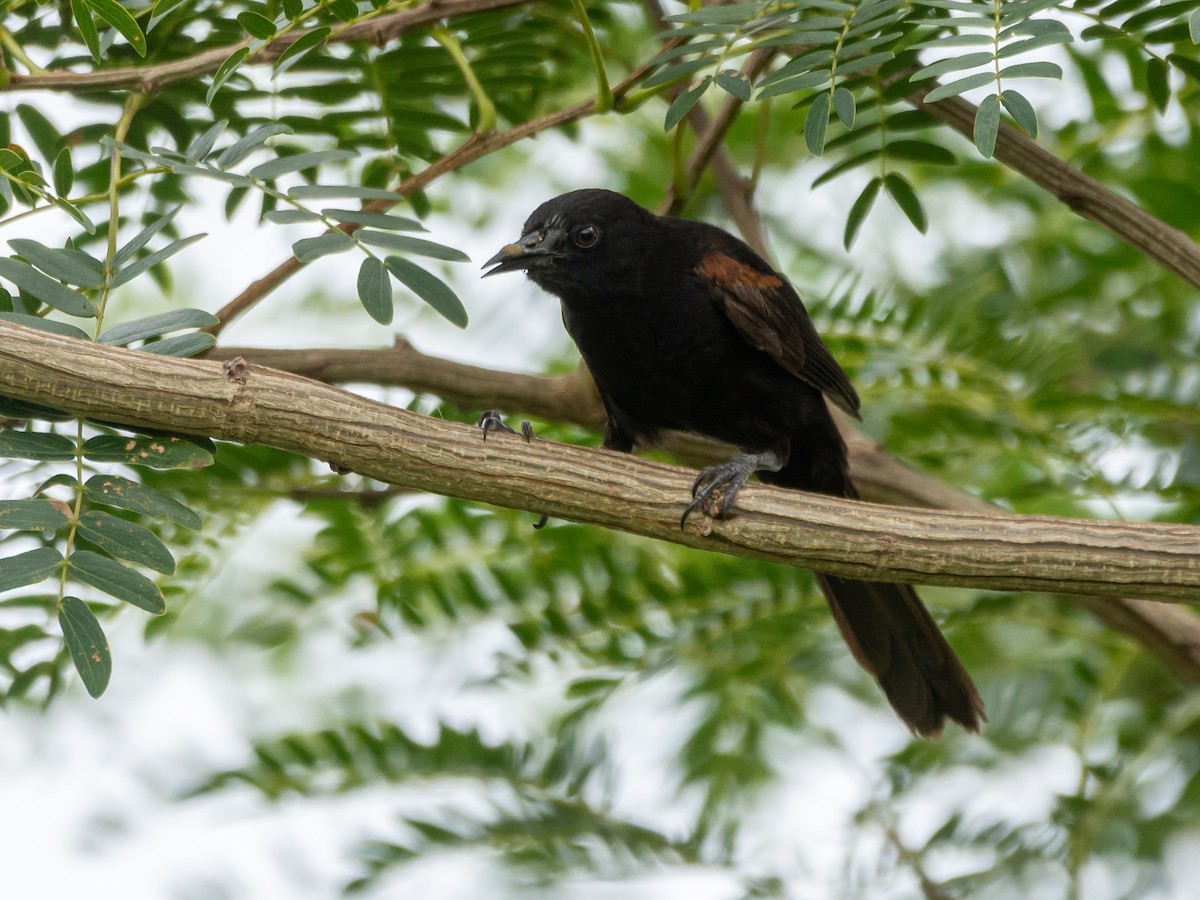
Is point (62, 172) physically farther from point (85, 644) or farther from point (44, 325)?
point (85, 644)

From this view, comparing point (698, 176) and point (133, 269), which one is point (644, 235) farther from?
point (133, 269)

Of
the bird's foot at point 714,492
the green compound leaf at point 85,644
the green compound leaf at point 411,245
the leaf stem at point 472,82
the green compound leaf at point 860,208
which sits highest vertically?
the leaf stem at point 472,82

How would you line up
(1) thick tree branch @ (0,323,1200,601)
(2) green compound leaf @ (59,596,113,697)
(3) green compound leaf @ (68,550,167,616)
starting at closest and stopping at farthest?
(2) green compound leaf @ (59,596,113,697)
(3) green compound leaf @ (68,550,167,616)
(1) thick tree branch @ (0,323,1200,601)

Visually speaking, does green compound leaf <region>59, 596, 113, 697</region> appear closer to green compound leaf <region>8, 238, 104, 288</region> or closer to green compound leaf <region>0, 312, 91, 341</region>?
green compound leaf <region>0, 312, 91, 341</region>

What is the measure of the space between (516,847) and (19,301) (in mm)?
2085

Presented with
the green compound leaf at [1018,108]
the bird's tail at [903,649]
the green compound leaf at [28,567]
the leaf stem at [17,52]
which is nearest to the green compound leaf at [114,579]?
the green compound leaf at [28,567]

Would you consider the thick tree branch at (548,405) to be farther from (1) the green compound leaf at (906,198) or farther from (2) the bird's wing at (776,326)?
(1) the green compound leaf at (906,198)

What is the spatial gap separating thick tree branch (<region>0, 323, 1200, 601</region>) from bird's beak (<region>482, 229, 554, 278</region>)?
99cm

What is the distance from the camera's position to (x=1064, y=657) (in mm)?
4371

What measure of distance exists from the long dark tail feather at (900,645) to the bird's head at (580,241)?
122cm

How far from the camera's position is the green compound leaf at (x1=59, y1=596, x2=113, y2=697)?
2.38 metres

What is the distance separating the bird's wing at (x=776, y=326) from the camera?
3.94 meters

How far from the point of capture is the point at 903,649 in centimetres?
411

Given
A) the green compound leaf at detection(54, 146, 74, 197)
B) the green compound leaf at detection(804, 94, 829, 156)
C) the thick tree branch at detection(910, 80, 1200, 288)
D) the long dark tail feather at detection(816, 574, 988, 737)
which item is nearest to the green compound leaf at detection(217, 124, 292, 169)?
the green compound leaf at detection(54, 146, 74, 197)
